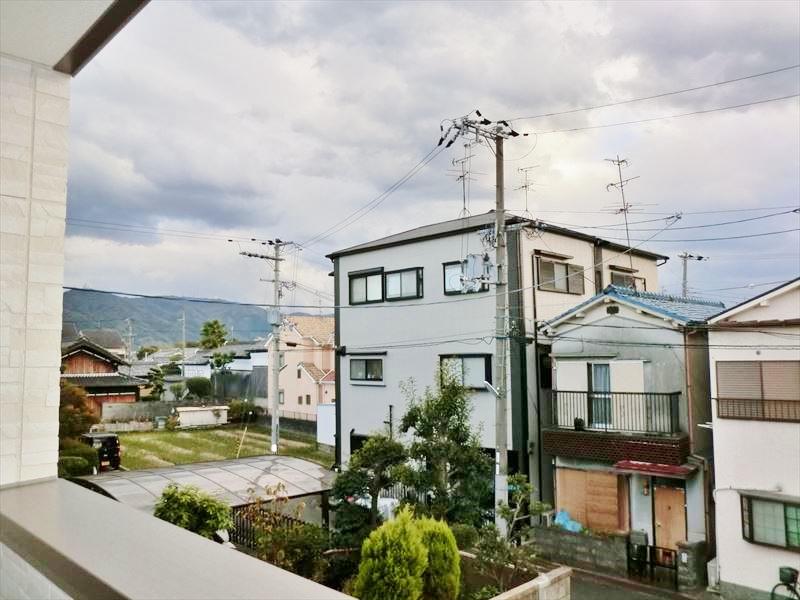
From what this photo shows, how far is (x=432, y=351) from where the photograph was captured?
22.1 ft

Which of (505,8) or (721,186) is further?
(505,8)

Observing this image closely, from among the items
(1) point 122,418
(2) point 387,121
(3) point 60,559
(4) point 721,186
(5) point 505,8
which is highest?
(5) point 505,8

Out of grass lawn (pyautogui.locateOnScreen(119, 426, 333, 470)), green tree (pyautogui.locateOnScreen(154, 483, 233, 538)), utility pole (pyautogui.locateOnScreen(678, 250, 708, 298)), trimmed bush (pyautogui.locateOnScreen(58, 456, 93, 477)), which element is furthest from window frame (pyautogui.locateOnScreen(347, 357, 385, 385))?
green tree (pyautogui.locateOnScreen(154, 483, 233, 538))

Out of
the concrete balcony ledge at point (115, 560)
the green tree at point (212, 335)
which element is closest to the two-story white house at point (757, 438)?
the concrete balcony ledge at point (115, 560)

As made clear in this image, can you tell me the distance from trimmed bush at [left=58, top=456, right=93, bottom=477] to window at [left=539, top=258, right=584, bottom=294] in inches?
216

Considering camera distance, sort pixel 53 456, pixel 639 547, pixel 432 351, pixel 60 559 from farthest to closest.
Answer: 1. pixel 432 351
2. pixel 639 547
3. pixel 53 456
4. pixel 60 559

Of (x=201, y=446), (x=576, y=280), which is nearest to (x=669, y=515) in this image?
(x=576, y=280)

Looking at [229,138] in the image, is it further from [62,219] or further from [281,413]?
[281,413]

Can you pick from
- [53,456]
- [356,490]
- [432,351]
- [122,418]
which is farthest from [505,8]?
[122,418]

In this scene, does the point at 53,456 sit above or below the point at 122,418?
above

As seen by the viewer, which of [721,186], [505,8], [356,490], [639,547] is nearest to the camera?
[721,186]

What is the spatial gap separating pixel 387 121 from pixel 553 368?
12.5 feet

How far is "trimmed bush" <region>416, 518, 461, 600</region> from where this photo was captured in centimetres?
264

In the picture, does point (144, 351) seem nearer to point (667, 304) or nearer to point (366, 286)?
point (366, 286)
